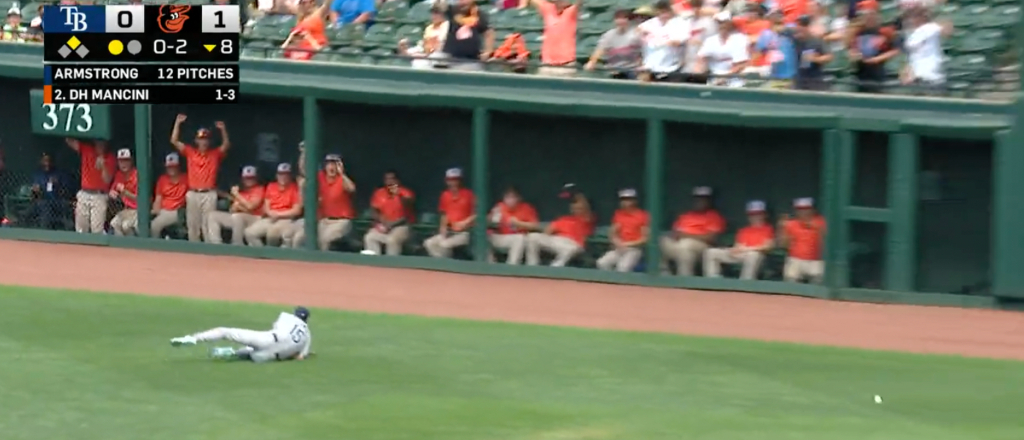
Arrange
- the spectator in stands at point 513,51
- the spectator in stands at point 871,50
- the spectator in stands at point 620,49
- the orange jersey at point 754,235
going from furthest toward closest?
1. the spectator in stands at point 513,51
2. the spectator in stands at point 620,49
3. the orange jersey at point 754,235
4. the spectator in stands at point 871,50

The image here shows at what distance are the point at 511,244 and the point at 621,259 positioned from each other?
1.15 meters

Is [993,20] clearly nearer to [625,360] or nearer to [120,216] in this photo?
[625,360]

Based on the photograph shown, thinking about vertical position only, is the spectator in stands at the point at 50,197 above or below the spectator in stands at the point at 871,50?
below

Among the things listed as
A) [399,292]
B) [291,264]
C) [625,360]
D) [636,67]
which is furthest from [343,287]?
[625,360]

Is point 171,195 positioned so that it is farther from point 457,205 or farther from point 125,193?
point 457,205

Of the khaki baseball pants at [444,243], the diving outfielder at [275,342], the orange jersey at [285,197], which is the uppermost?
the orange jersey at [285,197]

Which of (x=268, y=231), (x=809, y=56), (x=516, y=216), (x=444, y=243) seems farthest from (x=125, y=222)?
(x=809, y=56)

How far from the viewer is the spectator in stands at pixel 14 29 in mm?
18953

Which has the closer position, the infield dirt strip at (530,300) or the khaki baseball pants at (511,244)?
the infield dirt strip at (530,300)

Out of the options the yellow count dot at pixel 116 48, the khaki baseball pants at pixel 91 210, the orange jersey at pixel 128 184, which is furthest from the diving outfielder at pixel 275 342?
the khaki baseball pants at pixel 91 210

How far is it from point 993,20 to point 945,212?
1.87 metres

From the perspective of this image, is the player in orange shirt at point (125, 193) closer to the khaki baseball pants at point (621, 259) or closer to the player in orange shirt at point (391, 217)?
the player in orange shirt at point (391, 217)

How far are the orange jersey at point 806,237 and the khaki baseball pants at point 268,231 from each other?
5.24 metres

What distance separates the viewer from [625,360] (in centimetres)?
1203
